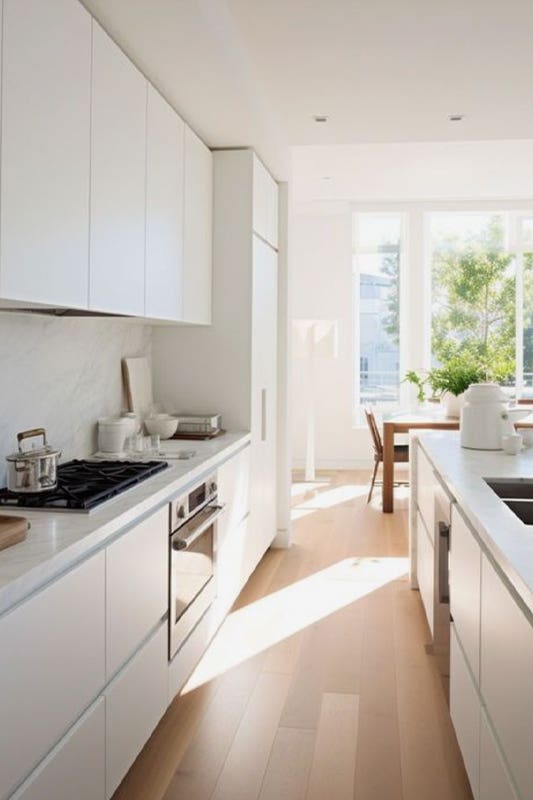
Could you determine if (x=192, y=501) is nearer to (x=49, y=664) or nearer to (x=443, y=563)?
(x=443, y=563)

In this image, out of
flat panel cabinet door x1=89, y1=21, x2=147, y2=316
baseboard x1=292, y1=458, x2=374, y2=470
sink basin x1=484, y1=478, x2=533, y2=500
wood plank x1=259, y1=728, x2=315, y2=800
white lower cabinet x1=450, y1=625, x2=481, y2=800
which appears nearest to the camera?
white lower cabinet x1=450, y1=625, x2=481, y2=800

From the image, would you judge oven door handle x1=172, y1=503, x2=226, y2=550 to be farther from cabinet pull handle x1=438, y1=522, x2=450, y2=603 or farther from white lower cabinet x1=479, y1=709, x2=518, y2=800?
white lower cabinet x1=479, y1=709, x2=518, y2=800

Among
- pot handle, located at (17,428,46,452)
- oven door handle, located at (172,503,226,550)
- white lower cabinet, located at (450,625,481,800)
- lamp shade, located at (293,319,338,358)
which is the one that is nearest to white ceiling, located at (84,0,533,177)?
pot handle, located at (17,428,46,452)

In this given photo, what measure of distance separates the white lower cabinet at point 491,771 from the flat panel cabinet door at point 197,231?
7.59 feet

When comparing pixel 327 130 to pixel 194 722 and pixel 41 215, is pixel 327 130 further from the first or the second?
pixel 194 722

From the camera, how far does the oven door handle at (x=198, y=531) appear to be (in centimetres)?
264

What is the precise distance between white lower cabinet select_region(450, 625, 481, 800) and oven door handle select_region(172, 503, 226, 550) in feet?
3.11

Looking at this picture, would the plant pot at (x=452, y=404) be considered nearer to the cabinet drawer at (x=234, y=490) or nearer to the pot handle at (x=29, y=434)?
the cabinet drawer at (x=234, y=490)

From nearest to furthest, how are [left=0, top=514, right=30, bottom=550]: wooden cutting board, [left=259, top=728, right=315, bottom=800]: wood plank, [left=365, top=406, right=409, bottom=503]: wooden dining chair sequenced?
[left=0, top=514, right=30, bottom=550]: wooden cutting board → [left=259, top=728, right=315, bottom=800]: wood plank → [left=365, top=406, right=409, bottom=503]: wooden dining chair

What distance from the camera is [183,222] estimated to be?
353cm

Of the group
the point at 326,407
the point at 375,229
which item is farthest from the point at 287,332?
the point at 375,229

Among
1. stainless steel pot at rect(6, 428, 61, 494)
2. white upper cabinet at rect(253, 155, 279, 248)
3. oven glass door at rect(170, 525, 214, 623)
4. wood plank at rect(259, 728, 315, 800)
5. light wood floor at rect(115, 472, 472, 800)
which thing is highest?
white upper cabinet at rect(253, 155, 279, 248)

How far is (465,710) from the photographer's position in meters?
2.16

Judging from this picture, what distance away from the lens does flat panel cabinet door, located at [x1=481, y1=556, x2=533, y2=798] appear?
1425 millimetres
